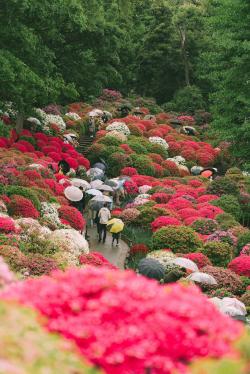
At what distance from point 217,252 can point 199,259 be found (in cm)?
115

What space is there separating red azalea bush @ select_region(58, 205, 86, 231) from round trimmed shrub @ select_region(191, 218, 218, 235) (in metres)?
4.37

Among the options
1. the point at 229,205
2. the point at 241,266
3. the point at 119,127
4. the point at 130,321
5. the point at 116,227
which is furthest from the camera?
the point at 119,127

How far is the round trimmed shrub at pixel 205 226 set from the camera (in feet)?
84.7

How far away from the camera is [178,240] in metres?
22.6

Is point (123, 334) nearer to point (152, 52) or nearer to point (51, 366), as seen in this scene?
point (51, 366)

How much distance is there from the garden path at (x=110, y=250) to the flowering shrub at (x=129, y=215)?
1274mm

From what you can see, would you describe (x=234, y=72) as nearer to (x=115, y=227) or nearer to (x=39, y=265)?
(x=115, y=227)

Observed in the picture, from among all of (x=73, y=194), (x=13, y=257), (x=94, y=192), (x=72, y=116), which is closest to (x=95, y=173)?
(x=94, y=192)

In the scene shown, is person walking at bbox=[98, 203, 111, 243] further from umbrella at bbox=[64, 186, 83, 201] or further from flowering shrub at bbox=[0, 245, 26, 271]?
flowering shrub at bbox=[0, 245, 26, 271]

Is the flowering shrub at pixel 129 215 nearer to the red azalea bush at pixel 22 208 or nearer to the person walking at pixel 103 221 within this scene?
the person walking at pixel 103 221

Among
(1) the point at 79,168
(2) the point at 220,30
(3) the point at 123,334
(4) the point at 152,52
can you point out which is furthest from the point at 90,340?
(4) the point at 152,52

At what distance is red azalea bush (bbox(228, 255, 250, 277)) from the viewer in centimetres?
2111

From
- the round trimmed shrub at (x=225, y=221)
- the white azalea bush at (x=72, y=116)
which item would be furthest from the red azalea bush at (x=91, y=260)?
the white azalea bush at (x=72, y=116)

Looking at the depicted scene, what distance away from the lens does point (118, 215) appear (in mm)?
27062
